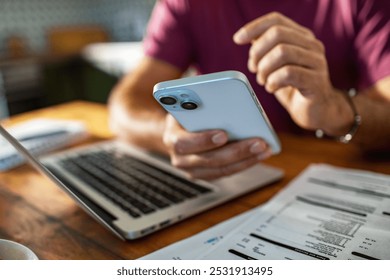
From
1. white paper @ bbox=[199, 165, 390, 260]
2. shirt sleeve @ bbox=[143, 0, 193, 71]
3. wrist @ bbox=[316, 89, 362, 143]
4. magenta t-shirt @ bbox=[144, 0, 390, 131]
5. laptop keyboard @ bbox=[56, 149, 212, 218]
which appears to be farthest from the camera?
shirt sleeve @ bbox=[143, 0, 193, 71]

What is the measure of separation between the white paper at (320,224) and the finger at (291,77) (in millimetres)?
120

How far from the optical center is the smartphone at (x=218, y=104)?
1.20 ft

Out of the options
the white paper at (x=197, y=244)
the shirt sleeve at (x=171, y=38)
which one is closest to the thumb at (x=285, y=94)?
the white paper at (x=197, y=244)

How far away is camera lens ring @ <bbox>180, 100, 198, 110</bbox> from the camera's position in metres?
0.40

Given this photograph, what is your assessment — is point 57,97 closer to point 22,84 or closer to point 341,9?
point 22,84

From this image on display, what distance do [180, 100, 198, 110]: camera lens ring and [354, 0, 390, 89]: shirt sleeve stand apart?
15.7 inches

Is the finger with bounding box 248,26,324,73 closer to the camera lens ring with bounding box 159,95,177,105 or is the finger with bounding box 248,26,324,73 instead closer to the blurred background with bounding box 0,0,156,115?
the camera lens ring with bounding box 159,95,177,105

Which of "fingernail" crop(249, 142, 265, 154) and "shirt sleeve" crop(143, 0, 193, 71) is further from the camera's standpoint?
"shirt sleeve" crop(143, 0, 193, 71)

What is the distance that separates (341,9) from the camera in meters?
0.74

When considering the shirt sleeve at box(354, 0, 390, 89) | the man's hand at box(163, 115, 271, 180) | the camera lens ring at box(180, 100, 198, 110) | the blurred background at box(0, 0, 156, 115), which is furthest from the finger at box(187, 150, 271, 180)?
the blurred background at box(0, 0, 156, 115)

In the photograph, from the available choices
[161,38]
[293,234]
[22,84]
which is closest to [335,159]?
[293,234]

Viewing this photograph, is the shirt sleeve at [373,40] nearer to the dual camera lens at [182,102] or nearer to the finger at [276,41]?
the finger at [276,41]

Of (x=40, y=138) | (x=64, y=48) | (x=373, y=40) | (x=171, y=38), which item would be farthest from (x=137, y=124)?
(x=64, y=48)

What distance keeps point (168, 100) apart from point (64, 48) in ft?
8.39
